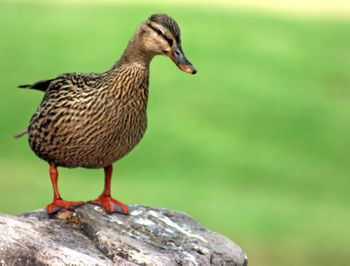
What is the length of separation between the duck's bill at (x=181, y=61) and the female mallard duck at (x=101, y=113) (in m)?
0.17

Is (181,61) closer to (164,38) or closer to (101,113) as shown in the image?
(164,38)

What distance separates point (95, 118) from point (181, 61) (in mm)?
985

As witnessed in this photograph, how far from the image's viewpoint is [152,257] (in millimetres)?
4746

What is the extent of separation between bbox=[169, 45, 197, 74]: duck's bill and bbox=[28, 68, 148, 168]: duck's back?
1.57 feet

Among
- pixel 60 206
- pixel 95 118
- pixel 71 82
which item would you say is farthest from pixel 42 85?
pixel 60 206

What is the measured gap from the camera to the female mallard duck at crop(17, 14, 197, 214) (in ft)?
16.4

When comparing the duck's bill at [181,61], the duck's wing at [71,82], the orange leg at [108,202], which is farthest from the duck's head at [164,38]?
the orange leg at [108,202]

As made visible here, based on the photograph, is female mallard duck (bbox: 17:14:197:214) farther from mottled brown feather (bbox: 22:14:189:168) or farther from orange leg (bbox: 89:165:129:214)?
orange leg (bbox: 89:165:129:214)

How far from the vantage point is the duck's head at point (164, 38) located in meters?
4.60

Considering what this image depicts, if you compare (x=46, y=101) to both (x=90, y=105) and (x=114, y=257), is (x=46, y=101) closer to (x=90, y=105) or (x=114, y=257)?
(x=90, y=105)

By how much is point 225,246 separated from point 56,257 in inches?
71.0

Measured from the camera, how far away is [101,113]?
502cm

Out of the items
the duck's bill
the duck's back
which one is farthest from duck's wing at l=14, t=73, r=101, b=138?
the duck's bill

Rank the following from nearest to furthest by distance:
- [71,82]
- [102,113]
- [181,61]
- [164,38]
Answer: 1. [181,61]
2. [164,38]
3. [102,113]
4. [71,82]
